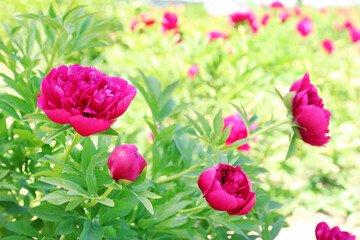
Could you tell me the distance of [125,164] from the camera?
0.47 meters

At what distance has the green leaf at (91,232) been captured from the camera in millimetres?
519

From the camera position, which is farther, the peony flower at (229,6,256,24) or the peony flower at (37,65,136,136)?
the peony flower at (229,6,256,24)

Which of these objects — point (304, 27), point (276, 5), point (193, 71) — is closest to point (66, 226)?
point (193, 71)

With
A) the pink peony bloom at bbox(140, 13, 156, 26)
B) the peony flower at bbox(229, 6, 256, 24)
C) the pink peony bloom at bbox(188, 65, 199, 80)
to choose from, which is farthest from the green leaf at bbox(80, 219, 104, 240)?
the pink peony bloom at bbox(140, 13, 156, 26)

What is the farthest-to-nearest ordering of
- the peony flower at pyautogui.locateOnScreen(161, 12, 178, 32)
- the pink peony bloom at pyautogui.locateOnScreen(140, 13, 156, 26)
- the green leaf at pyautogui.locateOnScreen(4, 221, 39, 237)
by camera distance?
the pink peony bloom at pyautogui.locateOnScreen(140, 13, 156, 26), the peony flower at pyautogui.locateOnScreen(161, 12, 178, 32), the green leaf at pyautogui.locateOnScreen(4, 221, 39, 237)

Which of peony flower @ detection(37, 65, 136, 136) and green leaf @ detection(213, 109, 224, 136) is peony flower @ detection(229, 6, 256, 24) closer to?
green leaf @ detection(213, 109, 224, 136)

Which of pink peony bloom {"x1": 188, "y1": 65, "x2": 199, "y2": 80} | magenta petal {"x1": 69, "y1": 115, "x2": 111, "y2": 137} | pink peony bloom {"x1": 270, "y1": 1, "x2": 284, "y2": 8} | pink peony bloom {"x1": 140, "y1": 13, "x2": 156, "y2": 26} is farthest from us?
pink peony bloom {"x1": 270, "y1": 1, "x2": 284, "y2": 8}

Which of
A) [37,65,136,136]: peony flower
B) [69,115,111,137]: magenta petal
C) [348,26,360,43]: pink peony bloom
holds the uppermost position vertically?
[37,65,136,136]: peony flower

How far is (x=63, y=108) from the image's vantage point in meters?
0.46

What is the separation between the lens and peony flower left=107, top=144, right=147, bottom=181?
469mm

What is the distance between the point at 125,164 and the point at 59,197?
3.8 inches

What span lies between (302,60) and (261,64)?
0.43m

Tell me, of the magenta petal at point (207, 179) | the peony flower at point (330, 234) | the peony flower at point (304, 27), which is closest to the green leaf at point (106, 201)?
the magenta petal at point (207, 179)

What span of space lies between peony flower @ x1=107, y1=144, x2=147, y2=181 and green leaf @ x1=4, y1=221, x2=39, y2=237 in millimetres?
203
